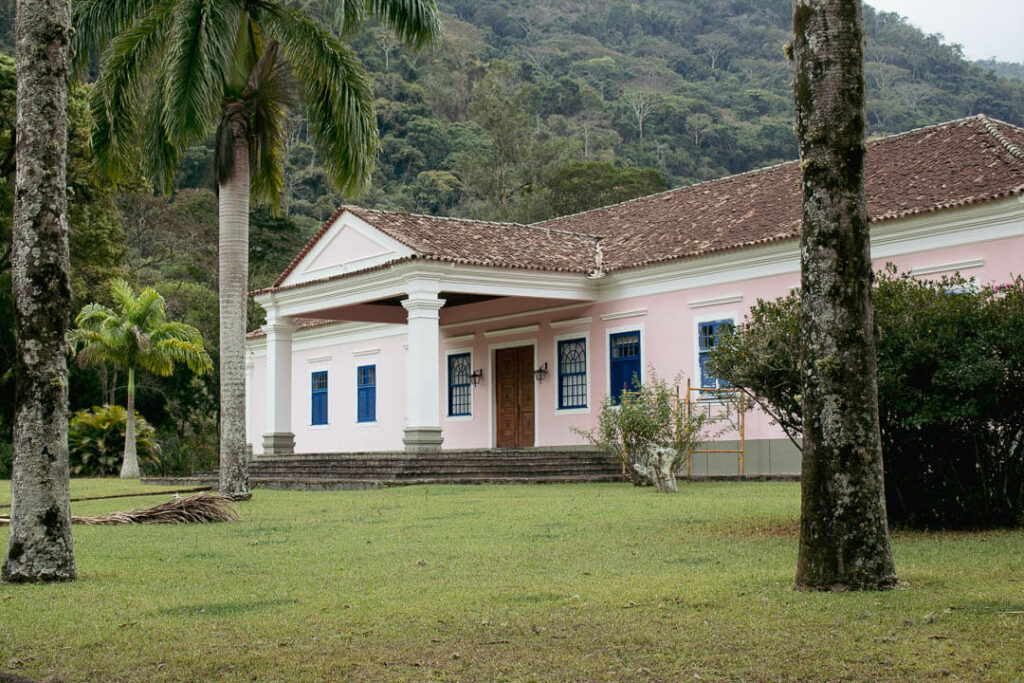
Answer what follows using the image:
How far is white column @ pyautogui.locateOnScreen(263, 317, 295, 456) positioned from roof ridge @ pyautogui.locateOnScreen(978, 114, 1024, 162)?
14755 millimetres

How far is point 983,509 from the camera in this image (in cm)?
1022

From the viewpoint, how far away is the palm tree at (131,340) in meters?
28.7

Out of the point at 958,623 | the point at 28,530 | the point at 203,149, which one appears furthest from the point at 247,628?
the point at 203,149

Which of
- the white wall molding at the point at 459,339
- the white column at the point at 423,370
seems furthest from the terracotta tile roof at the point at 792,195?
the white column at the point at 423,370

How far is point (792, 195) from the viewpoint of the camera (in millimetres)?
22594

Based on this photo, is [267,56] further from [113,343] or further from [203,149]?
[203,149]

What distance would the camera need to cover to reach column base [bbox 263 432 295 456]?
2550 centimetres

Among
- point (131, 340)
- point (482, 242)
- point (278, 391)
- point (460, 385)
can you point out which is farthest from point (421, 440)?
point (131, 340)

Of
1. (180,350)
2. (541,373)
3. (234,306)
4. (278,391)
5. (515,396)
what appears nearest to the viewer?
(234,306)

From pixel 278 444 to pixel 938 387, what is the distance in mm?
18142

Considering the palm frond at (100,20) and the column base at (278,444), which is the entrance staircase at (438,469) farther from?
the palm frond at (100,20)

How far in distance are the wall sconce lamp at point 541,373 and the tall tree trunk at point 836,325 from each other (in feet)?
61.4

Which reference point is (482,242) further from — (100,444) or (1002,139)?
(100,444)

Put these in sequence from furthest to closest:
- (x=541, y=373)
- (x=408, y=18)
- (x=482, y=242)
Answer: (x=541, y=373), (x=482, y=242), (x=408, y=18)
